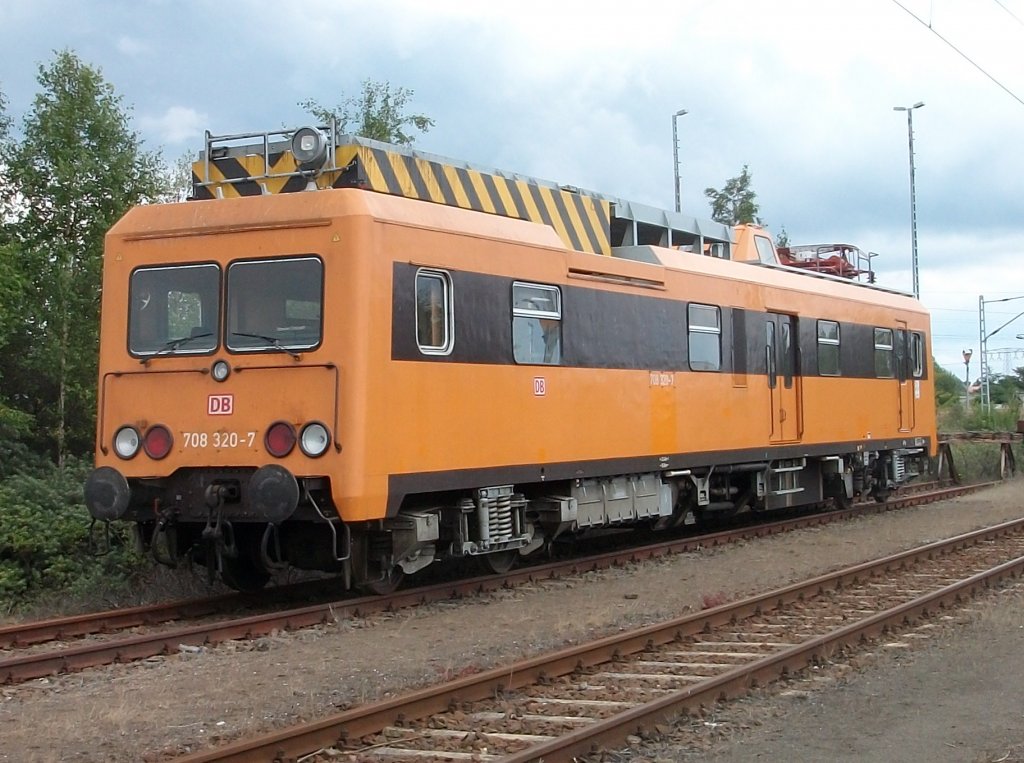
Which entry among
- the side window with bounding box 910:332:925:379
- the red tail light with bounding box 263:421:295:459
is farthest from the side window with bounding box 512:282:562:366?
the side window with bounding box 910:332:925:379

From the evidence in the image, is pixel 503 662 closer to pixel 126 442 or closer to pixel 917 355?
pixel 126 442

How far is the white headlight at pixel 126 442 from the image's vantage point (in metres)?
9.80

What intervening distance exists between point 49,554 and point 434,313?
5.31 m

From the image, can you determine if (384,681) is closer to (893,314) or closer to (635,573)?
(635,573)

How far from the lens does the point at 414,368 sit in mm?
9750

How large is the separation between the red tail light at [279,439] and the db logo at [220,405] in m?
0.43

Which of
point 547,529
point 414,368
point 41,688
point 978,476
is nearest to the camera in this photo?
point 41,688

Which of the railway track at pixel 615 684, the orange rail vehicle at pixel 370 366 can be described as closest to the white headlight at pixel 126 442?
the orange rail vehicle at pixel 370 366

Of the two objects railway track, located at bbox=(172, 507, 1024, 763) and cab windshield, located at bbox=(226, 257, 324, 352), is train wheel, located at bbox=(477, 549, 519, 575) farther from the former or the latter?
cab windshield, located at bbox=(226, 257, 324, 352)

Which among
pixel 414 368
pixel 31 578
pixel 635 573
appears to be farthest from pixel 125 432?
pixel 635 573

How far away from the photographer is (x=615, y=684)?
24.0 ft

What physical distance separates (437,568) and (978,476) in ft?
63.7

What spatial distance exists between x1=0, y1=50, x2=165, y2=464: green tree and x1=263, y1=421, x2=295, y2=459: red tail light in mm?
9295

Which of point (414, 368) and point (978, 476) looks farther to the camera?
point (978, 476)
